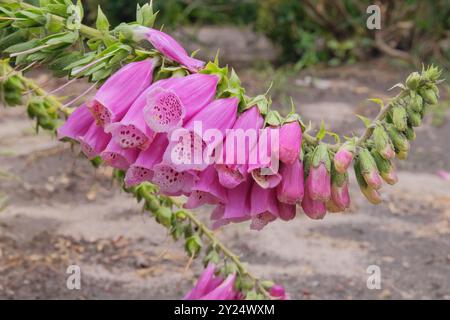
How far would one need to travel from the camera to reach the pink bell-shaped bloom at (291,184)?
90cm

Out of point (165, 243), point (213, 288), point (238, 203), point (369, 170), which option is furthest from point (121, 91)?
point (165, 243)

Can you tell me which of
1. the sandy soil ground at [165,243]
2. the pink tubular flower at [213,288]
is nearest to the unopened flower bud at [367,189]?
the pink tubular flower at [213,288]

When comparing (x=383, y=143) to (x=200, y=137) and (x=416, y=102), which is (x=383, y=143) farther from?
(x=200, y=137)

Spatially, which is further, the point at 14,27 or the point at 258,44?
the point at 258,44

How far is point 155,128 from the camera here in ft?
2.85

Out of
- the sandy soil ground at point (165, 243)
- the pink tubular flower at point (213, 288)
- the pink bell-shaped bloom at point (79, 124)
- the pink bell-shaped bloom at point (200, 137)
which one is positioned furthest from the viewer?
the sandy soil ground at point (165, 243)

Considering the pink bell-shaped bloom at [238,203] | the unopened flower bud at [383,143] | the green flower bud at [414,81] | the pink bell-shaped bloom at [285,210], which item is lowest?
the pink bell-shaped bloom at [285,210]

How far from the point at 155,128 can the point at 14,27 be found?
0.25 metres

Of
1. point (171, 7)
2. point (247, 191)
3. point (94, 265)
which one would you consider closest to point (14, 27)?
point (247, 191)

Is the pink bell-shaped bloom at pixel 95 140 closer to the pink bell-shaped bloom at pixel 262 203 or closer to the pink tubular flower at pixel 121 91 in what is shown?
the pink tubular flower at pixel 121 91

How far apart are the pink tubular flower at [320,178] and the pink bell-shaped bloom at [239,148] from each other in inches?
2.8

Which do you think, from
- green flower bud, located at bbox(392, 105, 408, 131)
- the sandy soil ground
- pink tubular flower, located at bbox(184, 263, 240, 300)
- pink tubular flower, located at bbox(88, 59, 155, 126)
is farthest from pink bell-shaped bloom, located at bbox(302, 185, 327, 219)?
the sandy soil ground

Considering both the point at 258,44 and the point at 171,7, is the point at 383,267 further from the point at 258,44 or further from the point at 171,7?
the point at 258,44
